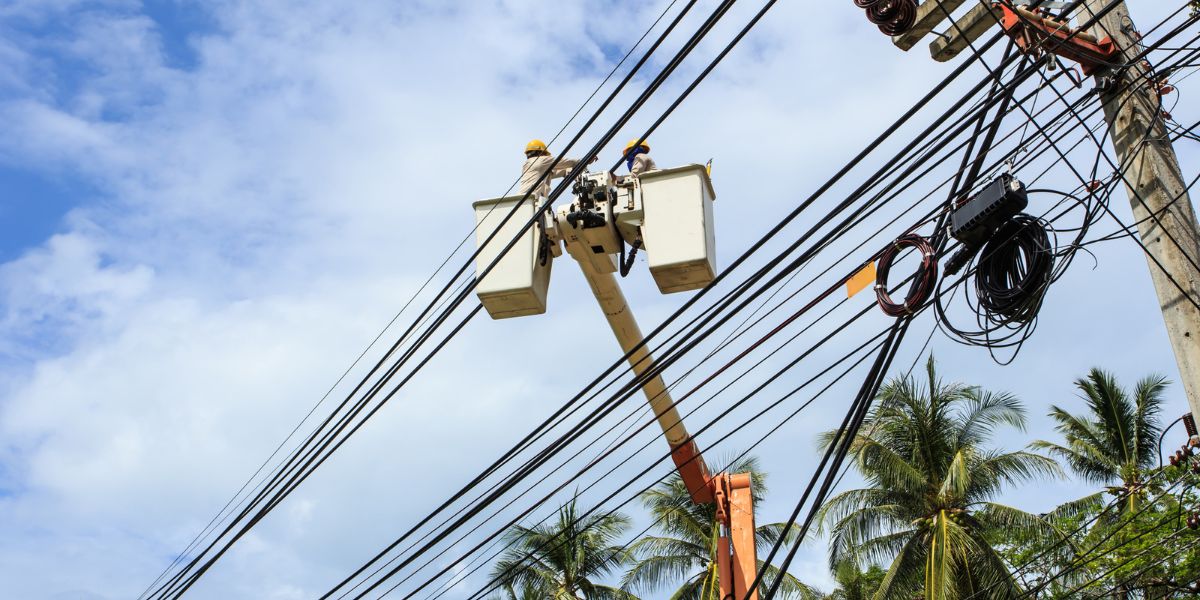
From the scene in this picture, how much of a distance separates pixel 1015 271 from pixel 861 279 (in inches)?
33.9

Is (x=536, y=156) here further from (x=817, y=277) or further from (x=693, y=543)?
(x=693, y=543)

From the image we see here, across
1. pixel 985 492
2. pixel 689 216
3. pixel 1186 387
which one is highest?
pixel 985 492

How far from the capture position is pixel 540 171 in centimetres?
944

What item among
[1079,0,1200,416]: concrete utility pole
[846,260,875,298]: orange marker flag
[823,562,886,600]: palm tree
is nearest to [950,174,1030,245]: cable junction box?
[846,260,875,298]: orange marker flag

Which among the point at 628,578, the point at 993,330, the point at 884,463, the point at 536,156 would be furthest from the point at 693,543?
the point at 993,330

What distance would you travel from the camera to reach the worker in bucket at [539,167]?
9188 mm

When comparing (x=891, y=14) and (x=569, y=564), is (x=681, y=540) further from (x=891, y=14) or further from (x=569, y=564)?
(x=891, y=14)

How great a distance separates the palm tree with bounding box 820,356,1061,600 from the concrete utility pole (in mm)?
13937

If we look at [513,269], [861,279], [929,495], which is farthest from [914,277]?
[929,495]

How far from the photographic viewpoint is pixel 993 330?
727cm

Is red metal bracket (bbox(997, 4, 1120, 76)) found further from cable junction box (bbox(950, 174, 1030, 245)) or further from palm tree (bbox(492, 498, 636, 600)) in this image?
palm tree (bbox(492, 498, 636, 600))

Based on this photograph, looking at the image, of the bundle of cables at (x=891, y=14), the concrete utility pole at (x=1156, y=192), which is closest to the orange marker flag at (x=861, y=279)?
the concrete utility pole at (x=1156, y=192)

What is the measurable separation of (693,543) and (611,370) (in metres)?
18.3

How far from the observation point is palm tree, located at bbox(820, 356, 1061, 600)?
21297mm
